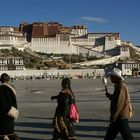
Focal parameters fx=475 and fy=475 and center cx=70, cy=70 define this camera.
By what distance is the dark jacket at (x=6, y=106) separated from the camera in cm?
687

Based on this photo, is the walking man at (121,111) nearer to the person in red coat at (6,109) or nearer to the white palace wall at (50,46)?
the person in red coat at (6,109)

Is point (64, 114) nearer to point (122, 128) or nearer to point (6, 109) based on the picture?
point (122, 128)

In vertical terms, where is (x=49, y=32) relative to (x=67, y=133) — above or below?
above

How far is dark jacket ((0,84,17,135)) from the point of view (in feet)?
22.5

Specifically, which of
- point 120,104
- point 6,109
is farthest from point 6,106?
point 120,104

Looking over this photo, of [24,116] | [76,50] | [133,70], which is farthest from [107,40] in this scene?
[24,116]

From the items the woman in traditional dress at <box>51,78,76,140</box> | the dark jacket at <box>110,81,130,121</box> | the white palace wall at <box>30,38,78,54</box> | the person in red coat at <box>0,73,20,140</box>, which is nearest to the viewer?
the person in red coat at <box>0,73,20,140</box>

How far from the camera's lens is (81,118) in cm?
1270

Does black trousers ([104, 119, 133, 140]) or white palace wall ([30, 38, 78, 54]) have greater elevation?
white palace wall ([30, 38, 78, 54])

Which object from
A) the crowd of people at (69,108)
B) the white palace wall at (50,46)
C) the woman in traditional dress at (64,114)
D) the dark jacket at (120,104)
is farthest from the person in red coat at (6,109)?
the white palace wall at (50,46)

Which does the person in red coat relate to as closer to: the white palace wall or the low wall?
the low wall

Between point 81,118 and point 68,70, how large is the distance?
11188 centimetres

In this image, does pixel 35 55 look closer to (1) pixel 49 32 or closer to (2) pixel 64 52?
(2) pixel 64 52

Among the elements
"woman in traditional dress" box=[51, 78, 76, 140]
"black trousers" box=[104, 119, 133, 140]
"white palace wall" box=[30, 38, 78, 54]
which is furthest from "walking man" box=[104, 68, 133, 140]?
"white palace wall" box=[30, 38, 78, 54]
